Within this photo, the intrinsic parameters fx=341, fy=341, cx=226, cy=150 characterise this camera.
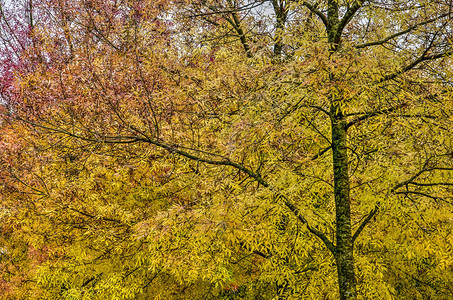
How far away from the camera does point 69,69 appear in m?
8.09

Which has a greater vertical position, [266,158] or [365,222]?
[266,158]

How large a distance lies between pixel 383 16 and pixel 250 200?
10.6 ft

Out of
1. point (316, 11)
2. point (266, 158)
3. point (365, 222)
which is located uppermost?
point (316, 11)

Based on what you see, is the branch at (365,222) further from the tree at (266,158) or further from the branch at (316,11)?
the branch at (316,11)

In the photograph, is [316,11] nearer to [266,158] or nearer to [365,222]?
[266,158]

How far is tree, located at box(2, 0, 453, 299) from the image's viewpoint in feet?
13.9

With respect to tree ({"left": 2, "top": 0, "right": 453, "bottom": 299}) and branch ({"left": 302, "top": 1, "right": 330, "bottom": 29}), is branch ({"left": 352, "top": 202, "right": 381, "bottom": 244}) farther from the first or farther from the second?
branch ({"left": 302, "top": 1, "right": 330, "bottom": 29})

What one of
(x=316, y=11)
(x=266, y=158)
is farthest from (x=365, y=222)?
(x=316, y=11)

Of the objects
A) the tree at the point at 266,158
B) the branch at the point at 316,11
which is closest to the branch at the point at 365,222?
the tree at the point at 266,158

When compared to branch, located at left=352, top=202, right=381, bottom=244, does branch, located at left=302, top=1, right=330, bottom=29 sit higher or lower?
higher

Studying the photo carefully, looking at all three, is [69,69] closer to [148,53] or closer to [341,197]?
[148,53]

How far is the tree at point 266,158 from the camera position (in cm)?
423

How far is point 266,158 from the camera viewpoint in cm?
638

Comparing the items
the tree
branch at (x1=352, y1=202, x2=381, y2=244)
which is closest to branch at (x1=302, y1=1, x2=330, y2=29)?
the tree
